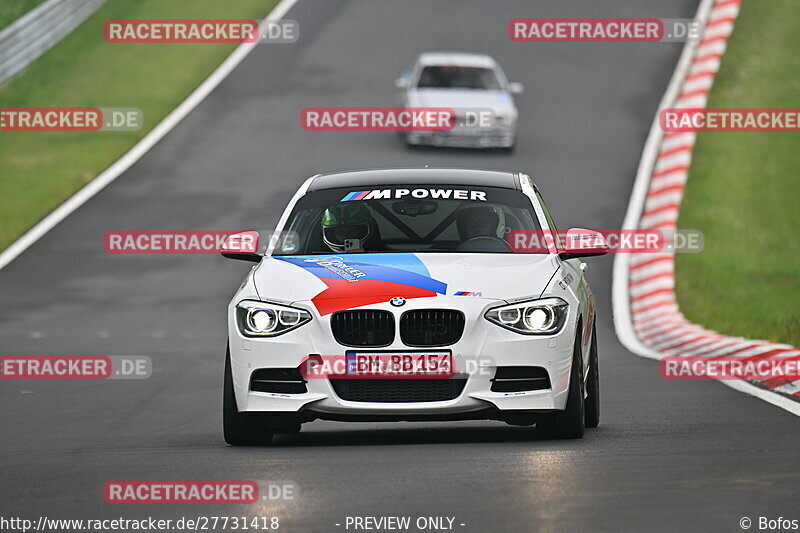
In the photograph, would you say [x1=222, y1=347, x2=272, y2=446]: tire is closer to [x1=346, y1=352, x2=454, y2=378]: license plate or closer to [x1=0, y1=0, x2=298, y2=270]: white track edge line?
[x1=346, y1=352, x2=454, y2=378]: license plate

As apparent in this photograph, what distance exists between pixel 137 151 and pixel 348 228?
60.3ft

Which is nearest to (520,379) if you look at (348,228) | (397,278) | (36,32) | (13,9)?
(397,278)

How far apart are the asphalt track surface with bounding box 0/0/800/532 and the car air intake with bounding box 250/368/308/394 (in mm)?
352

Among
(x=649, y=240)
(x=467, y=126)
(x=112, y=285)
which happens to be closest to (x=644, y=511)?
(x=112, y=285)

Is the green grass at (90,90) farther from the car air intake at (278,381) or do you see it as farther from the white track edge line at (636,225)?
the car air intake at (278,381)

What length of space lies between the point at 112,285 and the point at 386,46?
46.0 feet

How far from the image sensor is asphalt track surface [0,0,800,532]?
796 cm

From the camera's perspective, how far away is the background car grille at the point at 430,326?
970 cm

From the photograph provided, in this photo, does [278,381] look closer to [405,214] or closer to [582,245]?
[405,214]

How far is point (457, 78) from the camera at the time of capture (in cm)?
2930

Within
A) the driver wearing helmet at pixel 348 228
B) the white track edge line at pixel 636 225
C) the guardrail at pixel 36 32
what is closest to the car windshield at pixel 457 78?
the white track edge line at pixel 636 225

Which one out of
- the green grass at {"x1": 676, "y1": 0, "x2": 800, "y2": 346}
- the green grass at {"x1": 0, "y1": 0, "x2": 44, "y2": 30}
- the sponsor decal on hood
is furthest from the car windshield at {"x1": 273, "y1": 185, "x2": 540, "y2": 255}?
the green grass at {"x1": 0, "y1": 0, "x2": 44, "y2": 30}

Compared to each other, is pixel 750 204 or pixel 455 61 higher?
pixel 455 61

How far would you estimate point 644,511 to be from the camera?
746cm
